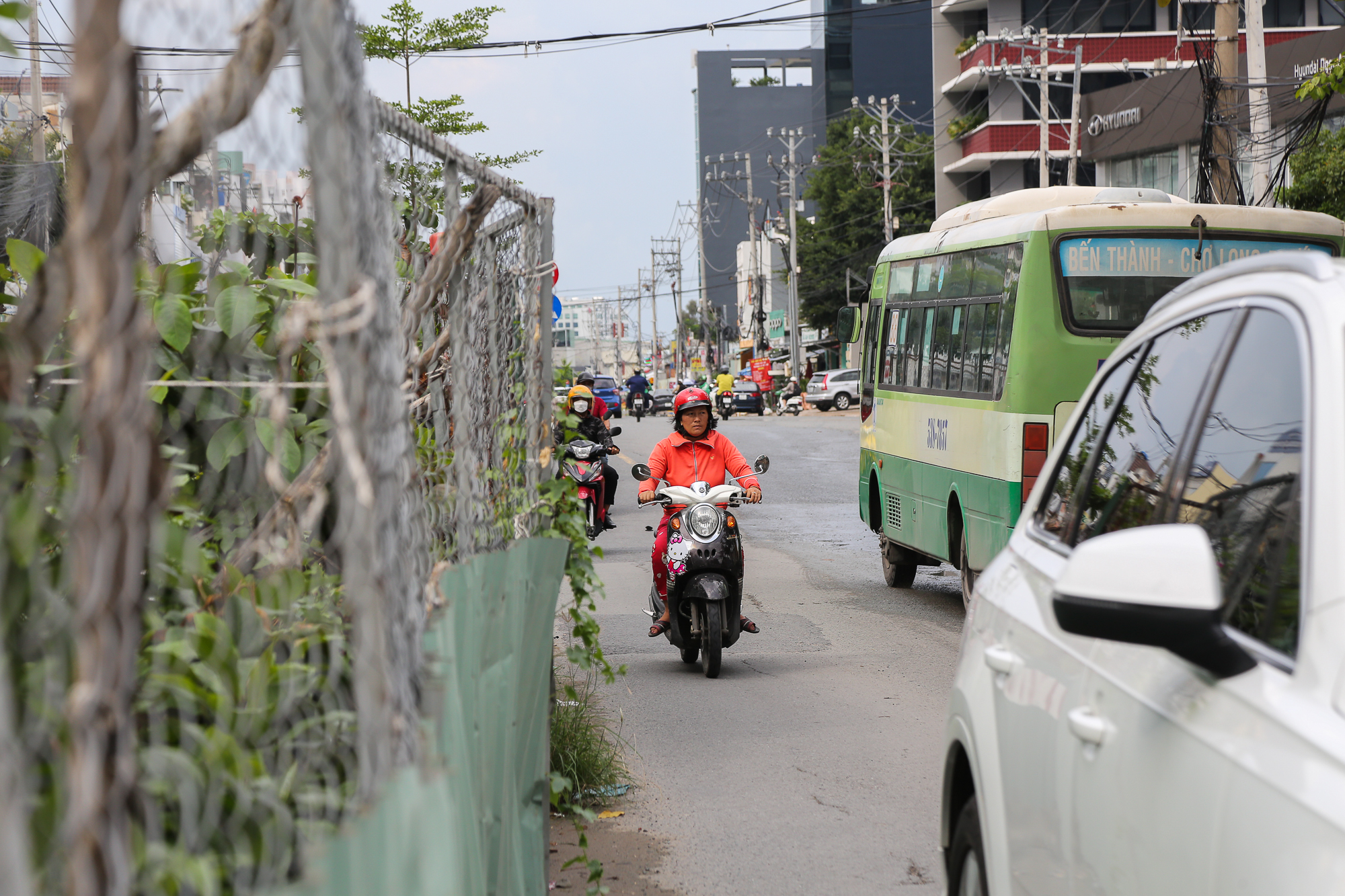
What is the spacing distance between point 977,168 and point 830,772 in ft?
159

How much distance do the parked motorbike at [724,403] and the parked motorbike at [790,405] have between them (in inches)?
106

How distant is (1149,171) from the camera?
35531 mm

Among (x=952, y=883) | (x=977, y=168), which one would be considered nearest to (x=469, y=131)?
(x=952, y=883)

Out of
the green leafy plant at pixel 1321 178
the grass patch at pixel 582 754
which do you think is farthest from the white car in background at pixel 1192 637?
the green leafy plant at pixel 1321 178

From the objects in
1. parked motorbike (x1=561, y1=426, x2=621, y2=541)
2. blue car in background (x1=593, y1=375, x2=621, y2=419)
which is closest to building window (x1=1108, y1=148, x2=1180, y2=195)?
blue car in background (x1=593, y1=375, x2=621, y2=419)

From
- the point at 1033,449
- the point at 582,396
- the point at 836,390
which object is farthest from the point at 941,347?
the point at 836,390

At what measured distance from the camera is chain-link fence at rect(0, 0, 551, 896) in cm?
128

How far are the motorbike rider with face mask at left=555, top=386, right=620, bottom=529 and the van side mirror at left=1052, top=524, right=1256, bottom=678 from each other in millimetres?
10035

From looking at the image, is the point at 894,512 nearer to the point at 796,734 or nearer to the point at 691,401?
the point at 691,401

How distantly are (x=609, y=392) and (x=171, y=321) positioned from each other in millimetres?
42591

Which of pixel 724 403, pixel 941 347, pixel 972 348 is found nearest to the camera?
pixel 972 348

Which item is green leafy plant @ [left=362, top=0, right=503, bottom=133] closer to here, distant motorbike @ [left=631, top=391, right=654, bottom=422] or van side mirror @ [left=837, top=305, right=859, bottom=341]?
van side mirror @ [left=837, top=305, right=859, bottom=341]

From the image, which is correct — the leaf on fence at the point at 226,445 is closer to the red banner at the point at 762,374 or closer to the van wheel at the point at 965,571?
Answer: the van wheel at the point at 965,571

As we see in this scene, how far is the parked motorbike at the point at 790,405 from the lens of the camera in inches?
2003
